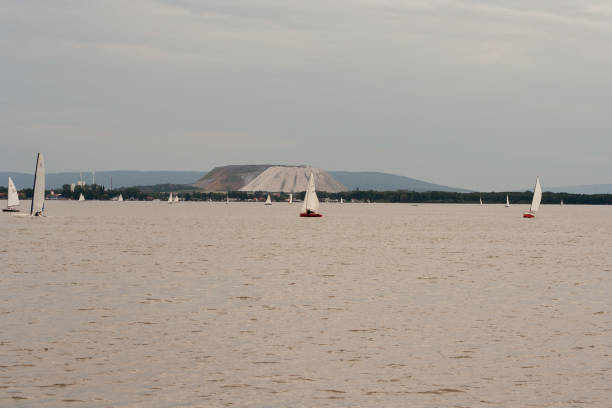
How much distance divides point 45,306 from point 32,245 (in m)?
43.1

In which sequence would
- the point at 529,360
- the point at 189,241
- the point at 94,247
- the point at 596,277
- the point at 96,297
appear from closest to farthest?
1. the point at 529,360
2. the point at 96,297
3. the point at 596,277
4. the point at 94,247
5. the point at 189,241

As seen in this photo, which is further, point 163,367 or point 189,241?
point 189,241

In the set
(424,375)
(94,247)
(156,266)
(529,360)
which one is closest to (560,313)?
(529,360)

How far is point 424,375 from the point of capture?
64.9ft

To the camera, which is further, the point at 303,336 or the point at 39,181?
the point at 39,181

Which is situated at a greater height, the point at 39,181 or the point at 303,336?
the point at 39,181

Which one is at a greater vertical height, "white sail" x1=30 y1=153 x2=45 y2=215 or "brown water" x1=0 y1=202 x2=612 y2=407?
"white sail" x1=30 y1=153 x2=45 y2=215

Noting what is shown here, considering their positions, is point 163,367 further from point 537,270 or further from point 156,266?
point 537,270

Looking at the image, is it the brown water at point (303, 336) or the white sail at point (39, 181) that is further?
the white sail at point (39, 181)

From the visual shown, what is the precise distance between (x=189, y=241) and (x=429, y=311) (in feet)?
178

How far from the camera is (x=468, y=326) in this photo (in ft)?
88.7

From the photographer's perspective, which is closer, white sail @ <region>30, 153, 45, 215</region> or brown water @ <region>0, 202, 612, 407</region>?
brown water @ <region>0, 202, 612, 407</region>

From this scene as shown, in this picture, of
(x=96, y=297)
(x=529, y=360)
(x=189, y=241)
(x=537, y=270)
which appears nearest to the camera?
(x=529, y=360)

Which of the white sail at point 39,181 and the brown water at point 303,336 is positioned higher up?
the white sail at point 39,181
